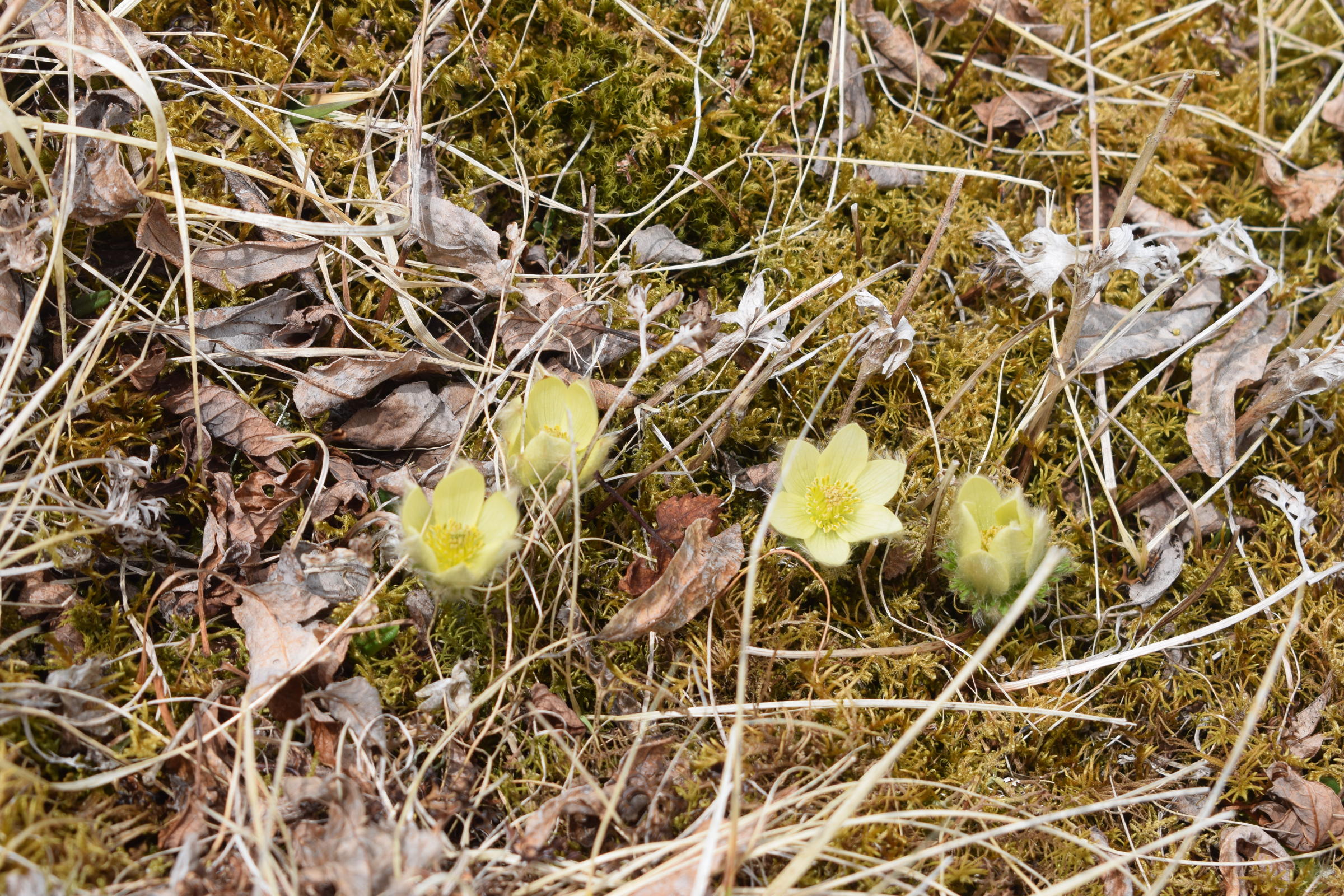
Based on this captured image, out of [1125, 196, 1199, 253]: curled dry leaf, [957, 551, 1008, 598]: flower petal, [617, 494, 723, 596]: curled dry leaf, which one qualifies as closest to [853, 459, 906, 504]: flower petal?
[957, 551, 1008, 598]: flower petal

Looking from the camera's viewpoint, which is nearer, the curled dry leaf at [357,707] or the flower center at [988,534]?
the curled dry leaf at [357,707]

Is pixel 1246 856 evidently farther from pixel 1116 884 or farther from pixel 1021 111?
pixel 1021 111

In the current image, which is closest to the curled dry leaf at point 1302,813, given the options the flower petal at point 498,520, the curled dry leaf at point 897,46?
the flower petal at point 498,520

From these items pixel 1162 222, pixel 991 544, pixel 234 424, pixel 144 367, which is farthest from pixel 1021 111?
pixel 144 367

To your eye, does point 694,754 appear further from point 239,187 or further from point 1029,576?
point 239,187

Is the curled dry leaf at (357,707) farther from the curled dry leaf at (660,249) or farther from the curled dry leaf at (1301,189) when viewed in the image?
the curled dry leaf at (1301,189)

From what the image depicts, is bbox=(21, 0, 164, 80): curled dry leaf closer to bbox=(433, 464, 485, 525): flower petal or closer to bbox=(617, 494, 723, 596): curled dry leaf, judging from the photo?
bbox=(433, 464, 485, 525): flower petal

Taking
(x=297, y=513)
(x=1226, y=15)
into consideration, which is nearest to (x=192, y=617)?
(x=297, y=513)
